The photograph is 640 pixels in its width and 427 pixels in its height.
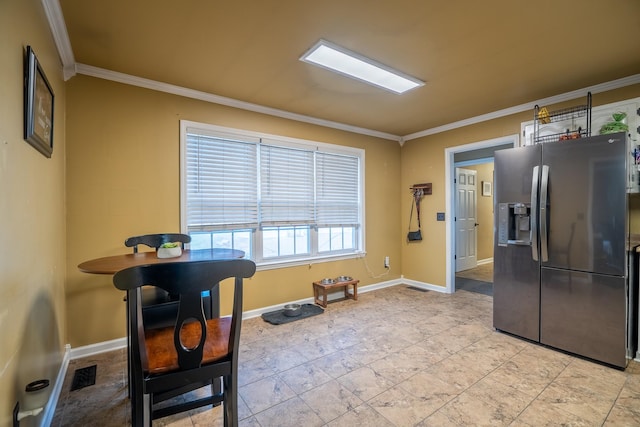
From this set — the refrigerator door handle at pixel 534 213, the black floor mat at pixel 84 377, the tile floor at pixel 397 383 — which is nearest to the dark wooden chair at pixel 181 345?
the tile floor at pixel 397 383

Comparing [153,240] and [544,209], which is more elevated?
[544,209]

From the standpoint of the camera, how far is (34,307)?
1631 mm

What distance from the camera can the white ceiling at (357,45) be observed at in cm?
190

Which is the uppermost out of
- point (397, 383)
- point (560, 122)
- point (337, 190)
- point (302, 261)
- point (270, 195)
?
point (560, 122)

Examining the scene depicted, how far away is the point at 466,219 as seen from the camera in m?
6.07

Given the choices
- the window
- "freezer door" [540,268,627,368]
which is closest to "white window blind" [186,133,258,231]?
the window

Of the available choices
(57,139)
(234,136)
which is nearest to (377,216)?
(234,136)

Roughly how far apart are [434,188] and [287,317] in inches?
117

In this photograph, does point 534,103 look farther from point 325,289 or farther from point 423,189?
point 325,289

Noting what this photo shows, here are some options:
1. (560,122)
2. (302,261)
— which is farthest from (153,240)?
(560,122)

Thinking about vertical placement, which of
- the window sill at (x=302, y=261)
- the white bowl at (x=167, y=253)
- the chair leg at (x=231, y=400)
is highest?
the white bowl at (x=167, y=253)

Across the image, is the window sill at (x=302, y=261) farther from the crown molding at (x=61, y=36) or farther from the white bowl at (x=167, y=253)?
the crown molding at (x=61, y=36)

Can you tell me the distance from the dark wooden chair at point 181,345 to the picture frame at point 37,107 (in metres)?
1.09

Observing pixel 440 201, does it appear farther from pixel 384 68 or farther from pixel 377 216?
pixel 384 68
